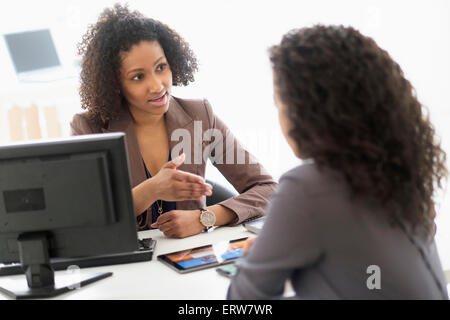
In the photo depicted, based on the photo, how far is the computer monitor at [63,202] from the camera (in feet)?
4.16

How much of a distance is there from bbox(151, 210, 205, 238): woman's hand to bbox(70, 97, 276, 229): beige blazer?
0.20 m

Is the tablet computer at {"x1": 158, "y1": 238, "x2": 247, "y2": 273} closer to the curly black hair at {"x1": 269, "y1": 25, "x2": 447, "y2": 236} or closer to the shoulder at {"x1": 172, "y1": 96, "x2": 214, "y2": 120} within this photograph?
the curly black hair at {"x1": 269, "y1": 25, "x2": 447, "y2": 236}

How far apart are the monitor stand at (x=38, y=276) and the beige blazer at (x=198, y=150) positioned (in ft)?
2.01

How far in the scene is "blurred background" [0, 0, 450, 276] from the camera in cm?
349

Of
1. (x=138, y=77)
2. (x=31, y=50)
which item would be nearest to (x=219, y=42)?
(x=31, y=50)

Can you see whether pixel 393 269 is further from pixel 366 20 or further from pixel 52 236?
pixel 366 20

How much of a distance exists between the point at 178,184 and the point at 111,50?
1.99 feet

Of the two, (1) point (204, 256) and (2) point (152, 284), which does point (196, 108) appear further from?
(2) point (152, 284)

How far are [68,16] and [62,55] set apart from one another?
0.29 m

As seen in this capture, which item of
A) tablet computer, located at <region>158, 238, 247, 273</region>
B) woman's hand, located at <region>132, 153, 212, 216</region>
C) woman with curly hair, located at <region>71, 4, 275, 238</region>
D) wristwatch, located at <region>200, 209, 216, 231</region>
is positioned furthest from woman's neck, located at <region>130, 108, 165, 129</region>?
tablet computer, located at <region>158, 238, 247, 273</region>

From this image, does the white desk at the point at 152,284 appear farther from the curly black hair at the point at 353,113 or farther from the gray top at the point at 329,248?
the curly black hair at the point at 353,113

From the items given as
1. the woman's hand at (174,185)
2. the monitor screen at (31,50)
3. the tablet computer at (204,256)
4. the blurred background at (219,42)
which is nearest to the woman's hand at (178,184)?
the woman's hand at (174,185)

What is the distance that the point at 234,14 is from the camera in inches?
138

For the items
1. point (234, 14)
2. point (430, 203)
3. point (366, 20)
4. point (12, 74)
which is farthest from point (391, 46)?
point (430, 203)
